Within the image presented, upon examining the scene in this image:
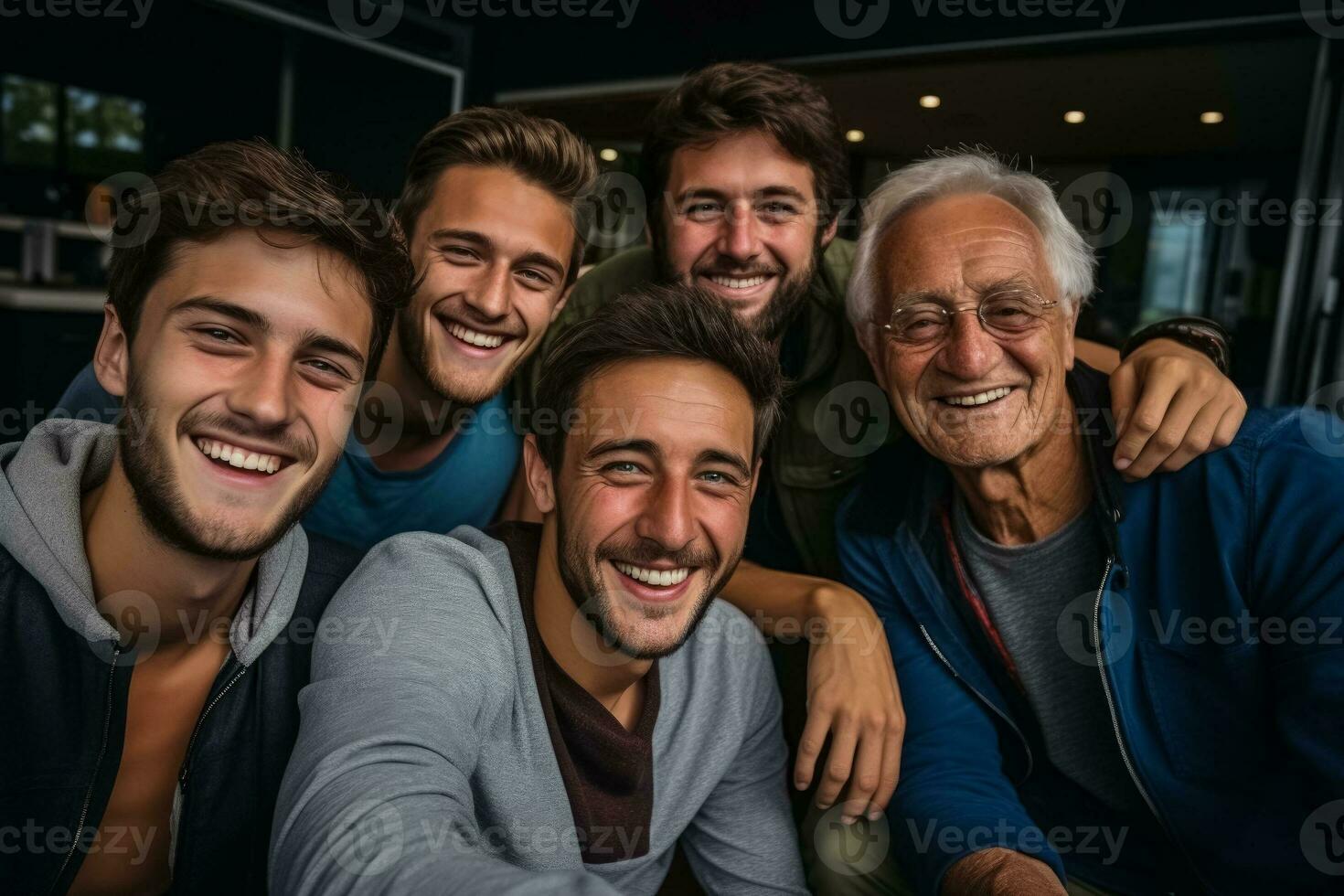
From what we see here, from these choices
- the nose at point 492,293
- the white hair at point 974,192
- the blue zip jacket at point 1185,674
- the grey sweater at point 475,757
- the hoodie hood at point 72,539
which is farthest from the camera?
the nose at point 492,293

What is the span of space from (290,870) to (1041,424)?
1355mm

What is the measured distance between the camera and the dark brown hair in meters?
1.66

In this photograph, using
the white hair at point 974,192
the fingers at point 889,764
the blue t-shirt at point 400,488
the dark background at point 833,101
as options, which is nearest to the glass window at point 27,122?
the dark background at point 833,101

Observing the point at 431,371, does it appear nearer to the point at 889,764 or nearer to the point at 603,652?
the point at 603,652

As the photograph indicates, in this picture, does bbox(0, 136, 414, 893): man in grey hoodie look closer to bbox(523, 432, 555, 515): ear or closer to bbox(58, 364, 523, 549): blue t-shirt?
bbox(523, 432, 555, 515): ear

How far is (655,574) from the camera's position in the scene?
1.54 m

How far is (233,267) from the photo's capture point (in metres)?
1.49

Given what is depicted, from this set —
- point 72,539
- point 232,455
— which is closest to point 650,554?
point 232,455

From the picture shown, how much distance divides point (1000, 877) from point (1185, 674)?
0.48m

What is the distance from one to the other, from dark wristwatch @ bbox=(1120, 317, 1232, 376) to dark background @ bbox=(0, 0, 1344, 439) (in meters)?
1.45

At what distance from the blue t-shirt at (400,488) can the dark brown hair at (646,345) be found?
607mm

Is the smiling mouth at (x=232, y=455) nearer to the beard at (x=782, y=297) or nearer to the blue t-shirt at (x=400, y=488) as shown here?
the blue t-shirt at (x=400, y=488)

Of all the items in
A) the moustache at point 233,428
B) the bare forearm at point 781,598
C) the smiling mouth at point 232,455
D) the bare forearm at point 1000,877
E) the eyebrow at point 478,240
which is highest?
the eyebrow at point 478,240

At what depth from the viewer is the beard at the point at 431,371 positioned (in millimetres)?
2170
